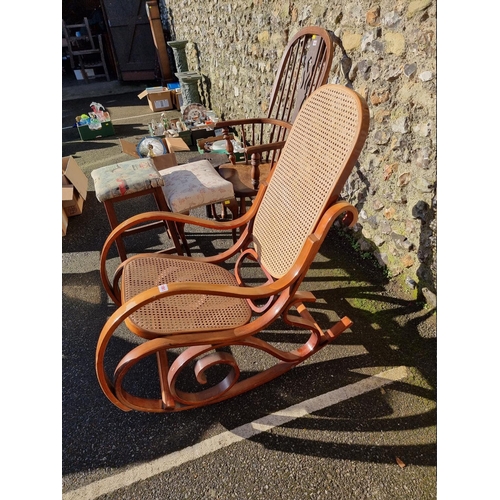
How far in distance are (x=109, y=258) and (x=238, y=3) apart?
3.14 m

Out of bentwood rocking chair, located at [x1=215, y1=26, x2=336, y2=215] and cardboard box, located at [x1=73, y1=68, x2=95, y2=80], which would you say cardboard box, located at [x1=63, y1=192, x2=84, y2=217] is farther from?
cardboard box, located at [x1=73, y1=68, x2=95, y2=80]

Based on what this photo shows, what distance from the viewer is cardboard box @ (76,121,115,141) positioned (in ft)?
18.0

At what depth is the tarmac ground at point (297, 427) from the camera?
1.57 m

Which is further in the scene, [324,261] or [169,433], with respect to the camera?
[324,261]

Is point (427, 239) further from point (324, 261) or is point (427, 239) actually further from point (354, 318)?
point (324, 261)

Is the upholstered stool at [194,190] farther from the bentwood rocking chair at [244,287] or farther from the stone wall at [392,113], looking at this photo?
the stone wall at [392,113]

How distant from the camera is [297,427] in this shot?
1.76 m

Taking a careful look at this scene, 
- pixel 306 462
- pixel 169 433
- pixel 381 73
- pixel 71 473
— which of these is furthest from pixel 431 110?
pixel 71 473

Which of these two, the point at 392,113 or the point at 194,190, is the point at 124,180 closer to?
the point at 194,190

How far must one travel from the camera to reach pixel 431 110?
1.85 meters

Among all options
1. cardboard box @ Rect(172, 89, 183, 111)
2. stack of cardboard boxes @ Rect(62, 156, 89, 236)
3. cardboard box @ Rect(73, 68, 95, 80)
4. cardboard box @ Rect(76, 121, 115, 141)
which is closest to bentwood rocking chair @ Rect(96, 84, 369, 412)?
stack of cardboard boxes @ Rect(62, 156, 89, 236)

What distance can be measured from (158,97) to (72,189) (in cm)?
354

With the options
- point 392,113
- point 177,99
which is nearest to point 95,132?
point 177,99

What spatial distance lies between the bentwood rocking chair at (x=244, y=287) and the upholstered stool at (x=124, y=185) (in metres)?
0.51
